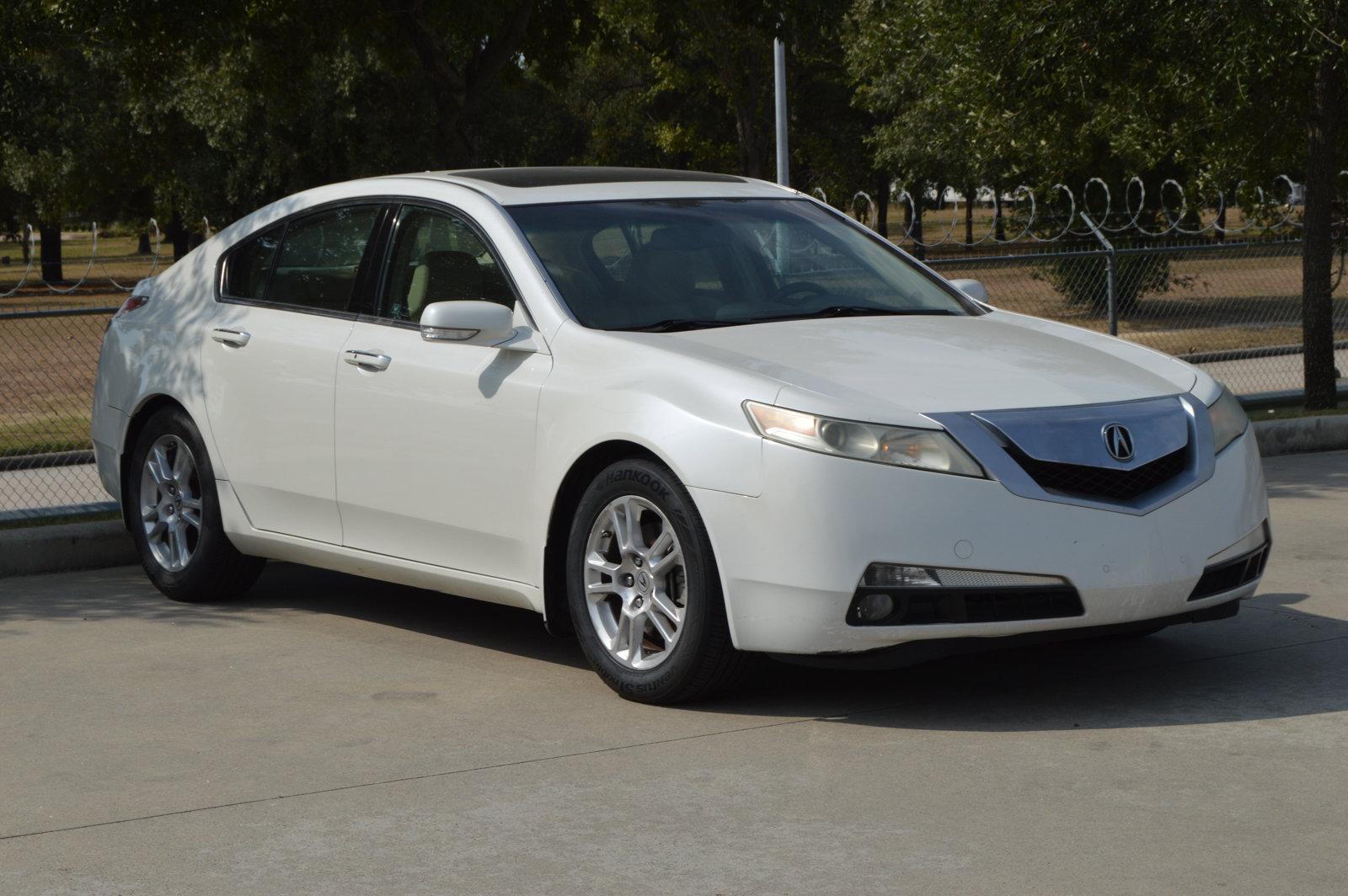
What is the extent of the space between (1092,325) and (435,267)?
638 inches

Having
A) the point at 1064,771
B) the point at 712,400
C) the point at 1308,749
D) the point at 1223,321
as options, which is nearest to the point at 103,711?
the point at 712,400

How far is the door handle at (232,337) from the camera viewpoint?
7602mm

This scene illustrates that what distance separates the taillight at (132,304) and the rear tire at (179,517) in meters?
0.59

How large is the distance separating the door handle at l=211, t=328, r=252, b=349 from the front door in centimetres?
70

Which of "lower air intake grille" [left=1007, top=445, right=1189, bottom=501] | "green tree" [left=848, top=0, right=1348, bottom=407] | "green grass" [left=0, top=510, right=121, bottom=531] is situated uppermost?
"green tree" [left=848, top=0, right=1348, bottom=407]

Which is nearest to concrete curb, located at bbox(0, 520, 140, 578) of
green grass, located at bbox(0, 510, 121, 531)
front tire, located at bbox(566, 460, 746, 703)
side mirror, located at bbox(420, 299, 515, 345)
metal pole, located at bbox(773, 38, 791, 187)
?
green grass, located at bbox(0, 510, 121, 531)

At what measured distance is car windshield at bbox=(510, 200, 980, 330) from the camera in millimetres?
6547

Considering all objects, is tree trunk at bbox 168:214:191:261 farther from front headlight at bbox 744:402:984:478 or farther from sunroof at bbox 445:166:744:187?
front headlight at bbox 744:402:984:478

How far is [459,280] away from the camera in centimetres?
688

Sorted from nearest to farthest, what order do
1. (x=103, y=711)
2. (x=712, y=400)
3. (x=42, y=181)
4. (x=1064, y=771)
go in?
(x=1064, y=771) < (x=712, y=400) < (x=103, y=711) < (x=42, y=181)

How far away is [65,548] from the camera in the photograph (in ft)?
29.6

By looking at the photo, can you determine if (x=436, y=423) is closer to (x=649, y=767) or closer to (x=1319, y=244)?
(x=649, y=767)

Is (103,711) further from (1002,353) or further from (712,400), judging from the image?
(1002,353)

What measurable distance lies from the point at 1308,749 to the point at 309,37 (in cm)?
1107
